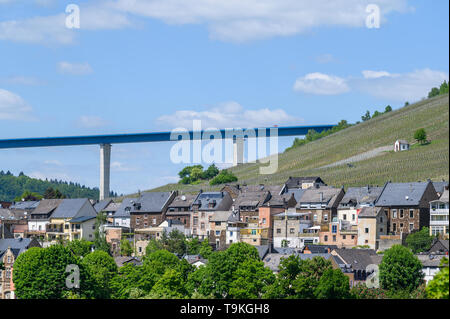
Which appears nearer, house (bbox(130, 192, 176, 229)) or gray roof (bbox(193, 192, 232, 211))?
gray roof (bbox(193, 192, 232, 211))

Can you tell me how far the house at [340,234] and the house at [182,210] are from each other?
21.6 meters

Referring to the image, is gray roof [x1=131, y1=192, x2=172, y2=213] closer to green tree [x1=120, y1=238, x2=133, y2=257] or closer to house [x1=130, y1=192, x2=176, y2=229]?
house [x1=130, y1=192, x2=176, y2=229]

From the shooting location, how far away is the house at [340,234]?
8875 centimetres

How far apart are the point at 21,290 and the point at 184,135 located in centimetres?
10842

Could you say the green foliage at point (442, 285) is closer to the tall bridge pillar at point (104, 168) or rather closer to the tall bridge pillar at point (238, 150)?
the tall bridge pillar at point (104, 168)

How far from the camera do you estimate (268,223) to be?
97250mm

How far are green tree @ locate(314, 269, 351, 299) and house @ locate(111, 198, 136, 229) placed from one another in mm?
51964

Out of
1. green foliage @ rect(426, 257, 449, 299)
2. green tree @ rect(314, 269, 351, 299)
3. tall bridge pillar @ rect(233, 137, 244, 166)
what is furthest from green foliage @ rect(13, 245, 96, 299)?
tall bridge pillar @ rect(233, 137, 244, 166)

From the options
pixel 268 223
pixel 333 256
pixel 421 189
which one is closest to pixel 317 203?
pixel 268 223

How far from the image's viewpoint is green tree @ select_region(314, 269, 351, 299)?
2392 inches

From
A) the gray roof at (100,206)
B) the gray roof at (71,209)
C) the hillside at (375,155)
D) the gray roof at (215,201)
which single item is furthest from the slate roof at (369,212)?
the gray roof at (100,206)

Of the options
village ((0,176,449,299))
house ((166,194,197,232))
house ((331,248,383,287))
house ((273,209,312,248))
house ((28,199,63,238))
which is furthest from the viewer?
house ((28,199,63,238))

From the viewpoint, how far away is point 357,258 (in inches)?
3034
